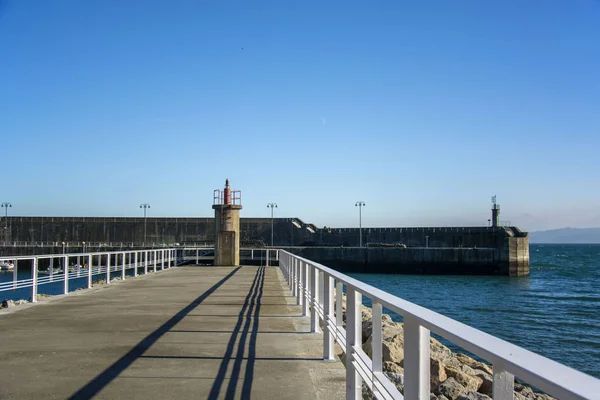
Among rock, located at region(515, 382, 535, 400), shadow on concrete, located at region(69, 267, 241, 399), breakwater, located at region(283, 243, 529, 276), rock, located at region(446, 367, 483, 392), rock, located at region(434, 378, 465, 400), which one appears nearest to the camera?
shadow on concrete, located at region(69, 267, 241, 399)

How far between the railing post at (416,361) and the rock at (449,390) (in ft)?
14.8

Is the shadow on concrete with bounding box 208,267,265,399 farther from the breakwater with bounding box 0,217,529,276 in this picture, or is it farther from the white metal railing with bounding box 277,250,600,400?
the breakwater with bounding box 0,217,529,276

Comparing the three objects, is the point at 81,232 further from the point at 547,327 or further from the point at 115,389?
the point at 115,389

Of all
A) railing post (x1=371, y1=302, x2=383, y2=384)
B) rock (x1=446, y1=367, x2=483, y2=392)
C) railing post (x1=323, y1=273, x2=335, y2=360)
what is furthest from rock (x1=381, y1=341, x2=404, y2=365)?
railing post (x1=371, y1=302, x2=383, y2=384)

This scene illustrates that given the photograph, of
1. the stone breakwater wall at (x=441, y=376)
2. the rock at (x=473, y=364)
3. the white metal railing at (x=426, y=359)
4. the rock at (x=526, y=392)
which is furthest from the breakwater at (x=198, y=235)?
the white metal railing at (x=426, y=359)

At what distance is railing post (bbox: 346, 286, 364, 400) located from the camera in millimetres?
4656

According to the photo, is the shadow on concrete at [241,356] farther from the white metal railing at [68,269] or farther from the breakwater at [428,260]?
the breakwater at [428,260]

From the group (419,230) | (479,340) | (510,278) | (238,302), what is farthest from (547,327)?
(419,230)

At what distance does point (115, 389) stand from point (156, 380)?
0.46m

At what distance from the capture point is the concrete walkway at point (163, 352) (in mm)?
5555

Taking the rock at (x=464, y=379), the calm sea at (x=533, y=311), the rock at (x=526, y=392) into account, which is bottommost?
the calm sea at (x=533, y=311)

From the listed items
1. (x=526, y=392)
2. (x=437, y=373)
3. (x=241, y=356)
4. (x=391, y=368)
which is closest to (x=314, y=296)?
(x=391, y=368)

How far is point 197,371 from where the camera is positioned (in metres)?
6.23

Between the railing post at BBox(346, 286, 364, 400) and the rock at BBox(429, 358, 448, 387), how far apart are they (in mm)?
3386
